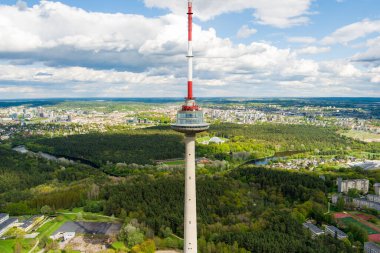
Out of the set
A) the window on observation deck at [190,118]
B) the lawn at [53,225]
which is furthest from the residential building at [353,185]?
the lawn at [53,225]

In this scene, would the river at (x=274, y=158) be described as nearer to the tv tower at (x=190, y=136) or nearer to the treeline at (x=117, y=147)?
the treeline at (x=117, y=147)

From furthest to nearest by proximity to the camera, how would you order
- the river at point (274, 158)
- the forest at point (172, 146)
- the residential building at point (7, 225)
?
the forest at point (172, 146)
the river at point (274, 158)
the residential building at point (7, 225)

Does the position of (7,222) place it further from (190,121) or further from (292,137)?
(292,137)

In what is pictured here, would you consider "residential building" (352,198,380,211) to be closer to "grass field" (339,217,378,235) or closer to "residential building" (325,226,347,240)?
"grass field" (339,217,378,235)

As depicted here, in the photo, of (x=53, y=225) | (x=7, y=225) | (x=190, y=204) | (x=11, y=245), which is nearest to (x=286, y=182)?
(x=190, y=204)

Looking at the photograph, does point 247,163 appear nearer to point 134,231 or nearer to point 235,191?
point 235,191

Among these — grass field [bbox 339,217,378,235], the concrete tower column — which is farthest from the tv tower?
grass field [bbox 339,217,378,235]
